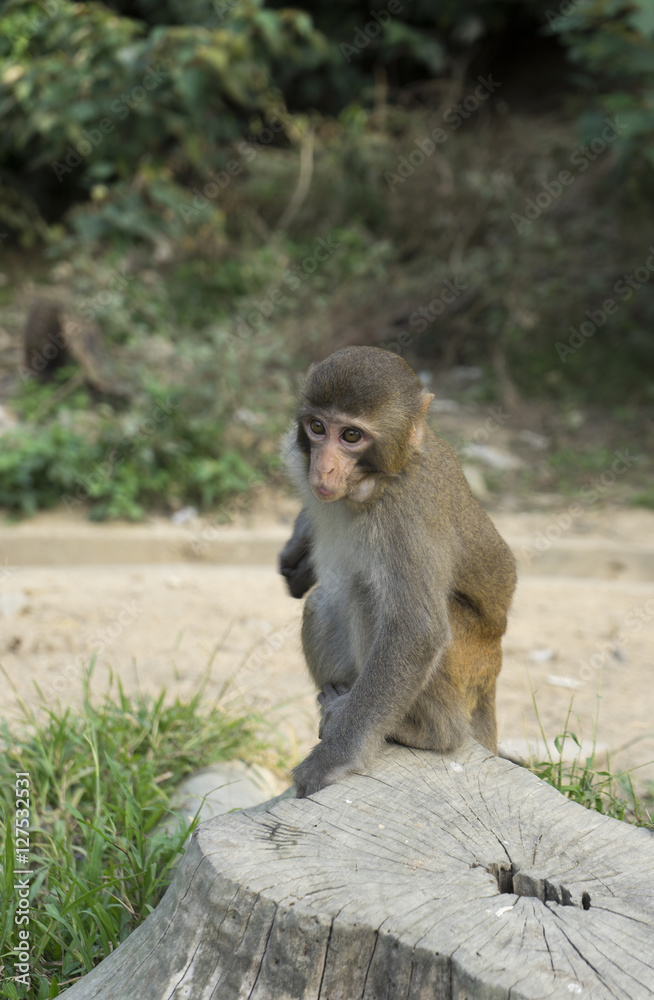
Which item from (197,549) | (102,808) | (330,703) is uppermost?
(330,703)

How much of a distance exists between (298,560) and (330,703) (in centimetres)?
67

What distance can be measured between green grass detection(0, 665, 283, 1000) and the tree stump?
51cm

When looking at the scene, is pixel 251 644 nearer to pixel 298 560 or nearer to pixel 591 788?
pixel 298 560

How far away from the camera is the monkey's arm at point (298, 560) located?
3.63 m

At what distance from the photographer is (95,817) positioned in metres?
3.31

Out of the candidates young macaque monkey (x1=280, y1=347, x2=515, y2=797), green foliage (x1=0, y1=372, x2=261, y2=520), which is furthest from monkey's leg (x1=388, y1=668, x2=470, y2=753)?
green foliage (x1=0, y1=372, x2=261, y2=520)

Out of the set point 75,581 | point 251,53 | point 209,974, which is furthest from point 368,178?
point 209,974

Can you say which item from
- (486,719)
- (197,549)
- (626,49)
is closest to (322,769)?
(486,719)

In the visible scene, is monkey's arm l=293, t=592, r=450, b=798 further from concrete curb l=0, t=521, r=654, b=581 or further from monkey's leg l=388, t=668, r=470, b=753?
concrete curb l=0, t=521, r=654, b=581

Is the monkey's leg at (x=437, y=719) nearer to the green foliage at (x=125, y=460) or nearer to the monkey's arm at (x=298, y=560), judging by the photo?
the monkey's arm at (x=298, y=560)

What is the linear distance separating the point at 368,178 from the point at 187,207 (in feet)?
6.93

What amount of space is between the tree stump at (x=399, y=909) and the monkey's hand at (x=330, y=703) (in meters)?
0.54

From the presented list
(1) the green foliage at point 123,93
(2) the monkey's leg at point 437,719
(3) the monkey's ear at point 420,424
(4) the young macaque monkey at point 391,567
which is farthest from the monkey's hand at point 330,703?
(1) the green foliage at point 123,93

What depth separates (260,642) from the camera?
203 inches
